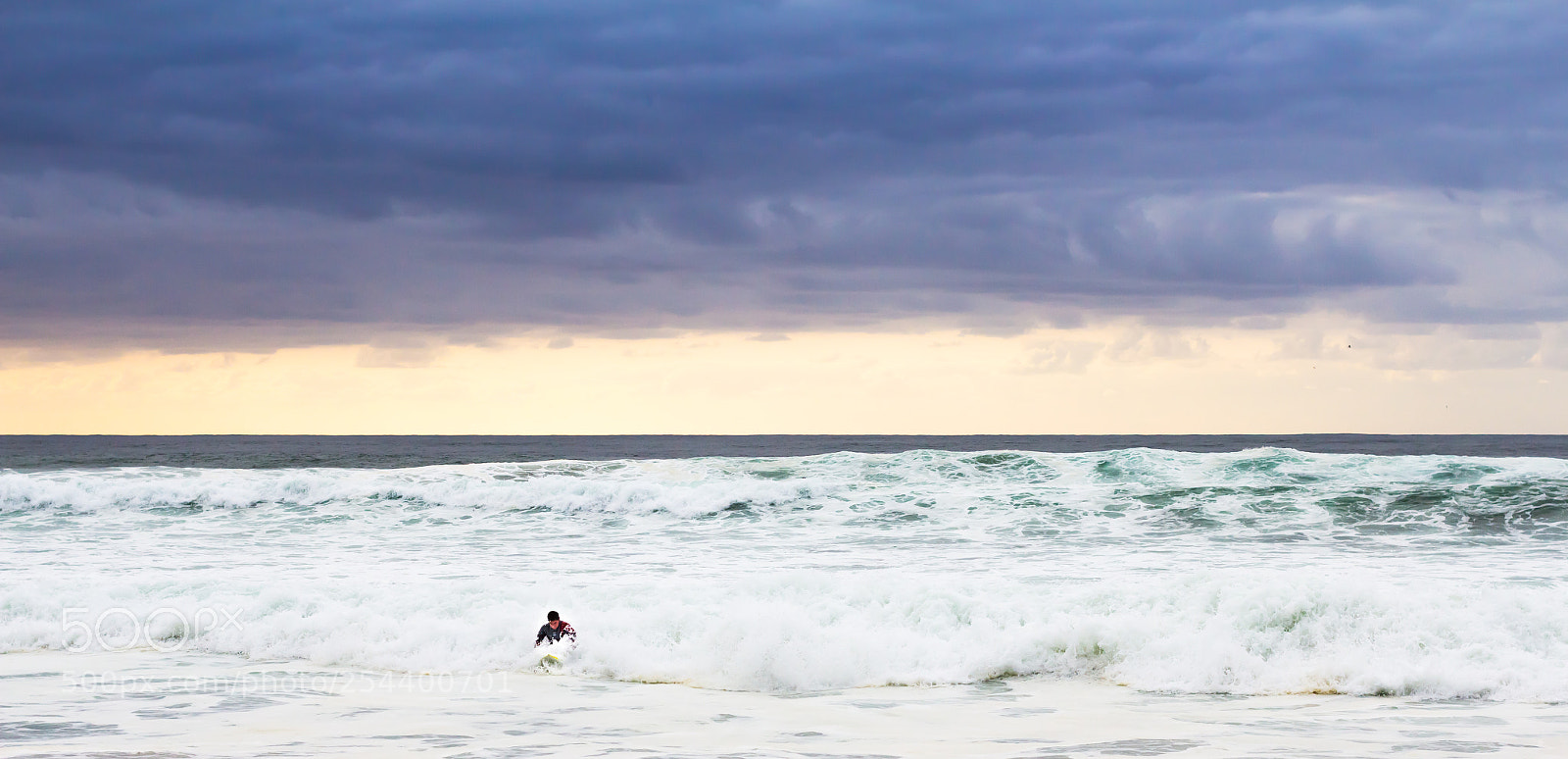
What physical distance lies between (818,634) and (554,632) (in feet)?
8.10

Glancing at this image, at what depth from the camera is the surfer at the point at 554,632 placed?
443 inches

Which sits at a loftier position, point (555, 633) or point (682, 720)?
point (555, 633)

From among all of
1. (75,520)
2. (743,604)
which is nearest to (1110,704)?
(743,604)

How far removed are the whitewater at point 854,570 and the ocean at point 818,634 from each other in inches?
2.1

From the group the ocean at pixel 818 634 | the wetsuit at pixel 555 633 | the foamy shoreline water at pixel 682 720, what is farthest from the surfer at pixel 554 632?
the foamy shoreline water at pixel 682 720

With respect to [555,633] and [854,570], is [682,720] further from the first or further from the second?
[854,570]

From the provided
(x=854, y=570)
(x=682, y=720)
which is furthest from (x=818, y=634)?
(x=854, y=570)

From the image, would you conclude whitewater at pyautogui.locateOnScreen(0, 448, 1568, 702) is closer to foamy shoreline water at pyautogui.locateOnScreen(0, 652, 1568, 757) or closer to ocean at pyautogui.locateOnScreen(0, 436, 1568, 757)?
ocean at pyautogui.locateOnScreen(0, 436, 1568, 757)

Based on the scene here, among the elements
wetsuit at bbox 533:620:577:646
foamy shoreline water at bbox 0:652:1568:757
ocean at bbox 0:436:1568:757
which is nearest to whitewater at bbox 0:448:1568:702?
ocean at bbox 0:436:1568:757

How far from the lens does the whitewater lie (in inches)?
424

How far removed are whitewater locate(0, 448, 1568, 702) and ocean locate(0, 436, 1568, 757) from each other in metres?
0.05

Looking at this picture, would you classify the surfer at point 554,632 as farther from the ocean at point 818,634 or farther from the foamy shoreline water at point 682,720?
the foamy shoreline water at point 682,720

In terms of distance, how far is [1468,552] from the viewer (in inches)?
688

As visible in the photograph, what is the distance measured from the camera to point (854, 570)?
16766 millimetres
